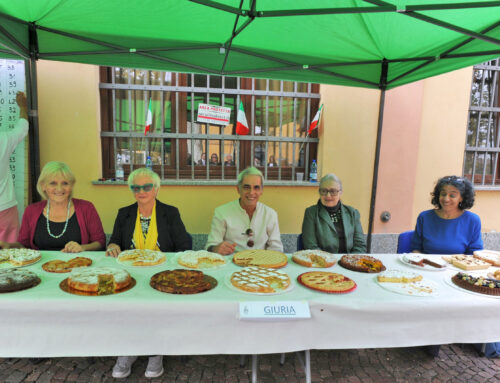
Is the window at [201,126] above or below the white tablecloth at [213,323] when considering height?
above

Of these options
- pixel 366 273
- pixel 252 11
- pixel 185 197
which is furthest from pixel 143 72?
pixel 366 273

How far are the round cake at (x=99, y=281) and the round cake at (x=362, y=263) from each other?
142 centimetres

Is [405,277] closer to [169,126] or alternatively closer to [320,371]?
[320,371]

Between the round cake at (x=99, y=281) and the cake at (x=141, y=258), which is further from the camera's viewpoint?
the cake at (x=141, y=258)

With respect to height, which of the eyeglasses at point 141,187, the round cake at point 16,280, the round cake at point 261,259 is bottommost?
the round cake at point 261,259

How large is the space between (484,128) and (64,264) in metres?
6.53

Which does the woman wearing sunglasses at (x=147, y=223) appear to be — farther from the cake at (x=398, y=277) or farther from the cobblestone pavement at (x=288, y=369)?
the cake at (x=398, y=277)

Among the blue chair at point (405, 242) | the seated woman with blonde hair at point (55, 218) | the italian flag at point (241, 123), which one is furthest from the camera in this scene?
the italian flag at point (241, 123)

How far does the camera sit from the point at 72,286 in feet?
4.84

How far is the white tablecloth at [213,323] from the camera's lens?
1376 millimetres

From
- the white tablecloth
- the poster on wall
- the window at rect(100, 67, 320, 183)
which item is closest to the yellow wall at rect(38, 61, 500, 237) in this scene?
the window at rect(100, 67, 320, 183)

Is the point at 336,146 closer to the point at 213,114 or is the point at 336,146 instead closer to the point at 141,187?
the point at 213,114

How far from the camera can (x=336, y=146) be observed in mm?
4598

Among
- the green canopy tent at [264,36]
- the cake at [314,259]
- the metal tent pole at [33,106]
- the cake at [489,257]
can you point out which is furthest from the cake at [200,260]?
the metal tent pole at [33,106]
